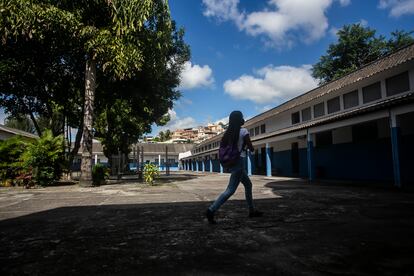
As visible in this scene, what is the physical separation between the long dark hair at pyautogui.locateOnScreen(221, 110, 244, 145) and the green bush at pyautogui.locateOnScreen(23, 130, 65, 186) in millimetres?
12085

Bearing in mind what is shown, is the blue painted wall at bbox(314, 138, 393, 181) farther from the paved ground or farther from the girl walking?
the girl walking

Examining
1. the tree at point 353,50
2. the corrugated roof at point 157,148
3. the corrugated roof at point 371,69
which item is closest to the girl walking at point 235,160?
the corrugated roof at point 371,69

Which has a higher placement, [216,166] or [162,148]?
[162,148]

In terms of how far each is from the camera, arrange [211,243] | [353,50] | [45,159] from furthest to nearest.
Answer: [353,50] → [45,159] → [211,243]

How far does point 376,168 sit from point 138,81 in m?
13.0

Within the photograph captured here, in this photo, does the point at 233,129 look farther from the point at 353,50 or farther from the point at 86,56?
the point at 353,50

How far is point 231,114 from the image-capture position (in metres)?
5.09

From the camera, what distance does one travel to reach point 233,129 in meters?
4.91

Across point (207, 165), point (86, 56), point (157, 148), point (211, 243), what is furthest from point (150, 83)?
point (157, 148)

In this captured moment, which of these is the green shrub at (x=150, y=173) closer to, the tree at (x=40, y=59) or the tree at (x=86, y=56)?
the tree at (x=86, y=56)

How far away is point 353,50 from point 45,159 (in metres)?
31.8

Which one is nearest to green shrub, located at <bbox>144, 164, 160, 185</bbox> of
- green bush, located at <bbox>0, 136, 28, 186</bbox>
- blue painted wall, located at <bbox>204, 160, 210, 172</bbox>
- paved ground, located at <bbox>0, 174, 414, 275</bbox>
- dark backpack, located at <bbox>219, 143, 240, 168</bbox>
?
green bush, located at <bbox>0, 136, 28, 186</bbox>

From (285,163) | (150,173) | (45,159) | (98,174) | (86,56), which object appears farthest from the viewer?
(285,163)

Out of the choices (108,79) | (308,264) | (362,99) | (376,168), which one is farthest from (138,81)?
(308,264)
